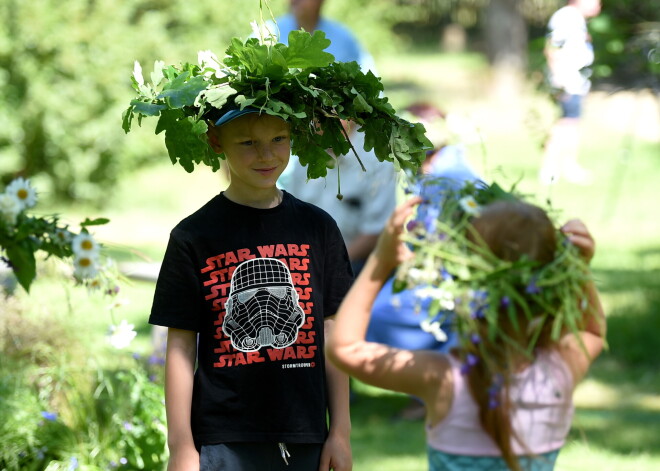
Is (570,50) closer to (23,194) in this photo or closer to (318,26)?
(318,26)

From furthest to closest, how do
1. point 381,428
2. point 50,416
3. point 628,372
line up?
point 628,372 → point 381,428 → point 50,416

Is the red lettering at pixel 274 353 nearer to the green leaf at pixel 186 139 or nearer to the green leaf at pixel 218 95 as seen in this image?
the green leaf at pixel 186 139

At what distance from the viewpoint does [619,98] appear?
17.9 m

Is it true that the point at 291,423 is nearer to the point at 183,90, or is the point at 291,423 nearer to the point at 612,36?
the point at 183,90

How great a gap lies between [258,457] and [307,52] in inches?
43.1

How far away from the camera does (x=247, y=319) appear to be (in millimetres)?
2842

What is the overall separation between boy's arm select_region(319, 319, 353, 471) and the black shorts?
0.11ft

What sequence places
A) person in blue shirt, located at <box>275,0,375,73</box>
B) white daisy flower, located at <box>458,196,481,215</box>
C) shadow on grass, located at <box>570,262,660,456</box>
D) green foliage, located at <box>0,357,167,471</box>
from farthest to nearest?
person in blue shirt, located at <box>275,0,375,73</box> < shadow on grass, located at <box>570,262,660,456</box> < green foliage, located at <box>0,357,167,471</box> < white daisy flower, located at <box>458,196,481,215</box>

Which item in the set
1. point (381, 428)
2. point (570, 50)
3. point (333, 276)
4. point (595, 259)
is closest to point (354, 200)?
point (381, 428)

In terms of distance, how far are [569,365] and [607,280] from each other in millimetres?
Result: 6311

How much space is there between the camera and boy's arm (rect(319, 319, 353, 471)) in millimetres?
2922

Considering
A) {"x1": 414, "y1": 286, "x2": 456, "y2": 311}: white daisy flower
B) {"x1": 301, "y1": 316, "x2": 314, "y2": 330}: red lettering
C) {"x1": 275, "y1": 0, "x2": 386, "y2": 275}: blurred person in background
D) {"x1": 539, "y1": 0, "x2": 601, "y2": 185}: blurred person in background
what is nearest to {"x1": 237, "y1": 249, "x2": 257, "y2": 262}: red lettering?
{"x1": 301, "y1": 316, "x2": 314, "y2": 330}: red lettering

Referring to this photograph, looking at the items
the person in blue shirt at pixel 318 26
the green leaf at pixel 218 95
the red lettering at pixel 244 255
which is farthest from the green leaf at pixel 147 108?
the person in blue shirt at pixel 318 26

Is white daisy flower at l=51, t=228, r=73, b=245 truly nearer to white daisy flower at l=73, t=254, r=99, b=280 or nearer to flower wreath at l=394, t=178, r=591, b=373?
white daisy flower at l=73, t=254, r=99, b=280
